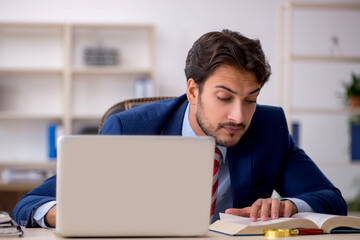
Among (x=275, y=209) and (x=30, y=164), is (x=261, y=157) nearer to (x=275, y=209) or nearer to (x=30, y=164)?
(x=275, y=209)

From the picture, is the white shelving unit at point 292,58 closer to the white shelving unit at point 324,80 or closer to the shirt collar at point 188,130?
the white shelving unit at point 324,80

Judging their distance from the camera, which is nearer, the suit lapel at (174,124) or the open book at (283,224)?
the open book at (283,224)

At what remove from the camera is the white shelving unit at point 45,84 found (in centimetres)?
461

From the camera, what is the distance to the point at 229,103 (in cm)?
153

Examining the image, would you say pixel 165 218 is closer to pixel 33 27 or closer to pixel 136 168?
pixel 136 168

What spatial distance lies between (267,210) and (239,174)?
37 cm

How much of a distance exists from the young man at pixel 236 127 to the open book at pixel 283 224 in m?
0.21

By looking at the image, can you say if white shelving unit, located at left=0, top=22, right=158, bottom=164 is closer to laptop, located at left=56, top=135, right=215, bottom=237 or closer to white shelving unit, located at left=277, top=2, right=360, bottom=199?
white shelving unit, located at left=277, top=2, right=360, bottom=199

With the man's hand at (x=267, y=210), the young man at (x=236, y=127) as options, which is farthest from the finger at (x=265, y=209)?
the young man at (x=236, y=127)

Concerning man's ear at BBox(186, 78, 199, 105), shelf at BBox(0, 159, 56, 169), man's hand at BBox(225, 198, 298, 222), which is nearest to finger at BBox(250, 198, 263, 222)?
man's hand at BBox(225, 198, 298, 222)

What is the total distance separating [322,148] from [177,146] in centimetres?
409

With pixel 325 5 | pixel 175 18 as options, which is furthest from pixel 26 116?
pixel 325 5

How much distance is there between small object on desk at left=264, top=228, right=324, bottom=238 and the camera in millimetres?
1061

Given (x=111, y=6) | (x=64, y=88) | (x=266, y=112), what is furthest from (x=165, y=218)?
(x=111, y=6)
